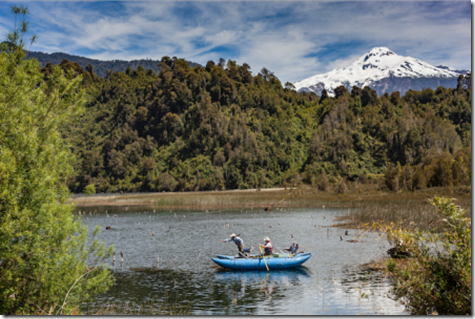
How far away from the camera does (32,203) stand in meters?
11.1

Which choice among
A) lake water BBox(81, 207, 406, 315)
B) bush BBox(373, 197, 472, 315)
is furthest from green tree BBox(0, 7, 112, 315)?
bush BBox(373, 197, 472, 315)

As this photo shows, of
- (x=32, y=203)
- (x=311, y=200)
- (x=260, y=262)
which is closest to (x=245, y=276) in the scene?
(x=260, y=262)

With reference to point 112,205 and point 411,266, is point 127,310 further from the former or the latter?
point 112,205

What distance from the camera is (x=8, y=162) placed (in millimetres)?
10320

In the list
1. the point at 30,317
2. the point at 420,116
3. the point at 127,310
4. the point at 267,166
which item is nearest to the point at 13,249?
the point at 30,317

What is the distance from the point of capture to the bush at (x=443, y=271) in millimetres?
9086

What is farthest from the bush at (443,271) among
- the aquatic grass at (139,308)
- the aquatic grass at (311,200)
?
the aquatic grass at (311,200)

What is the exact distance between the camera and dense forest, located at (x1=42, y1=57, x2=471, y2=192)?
4643 inches

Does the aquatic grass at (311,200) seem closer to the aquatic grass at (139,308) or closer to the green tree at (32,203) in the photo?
the aquatic grass at (139,308)

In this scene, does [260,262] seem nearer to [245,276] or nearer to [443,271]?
[245,276]

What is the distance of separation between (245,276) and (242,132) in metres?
108

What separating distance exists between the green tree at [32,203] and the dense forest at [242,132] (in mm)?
93404

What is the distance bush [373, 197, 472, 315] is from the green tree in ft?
28.1

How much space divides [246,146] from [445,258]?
117244mm
